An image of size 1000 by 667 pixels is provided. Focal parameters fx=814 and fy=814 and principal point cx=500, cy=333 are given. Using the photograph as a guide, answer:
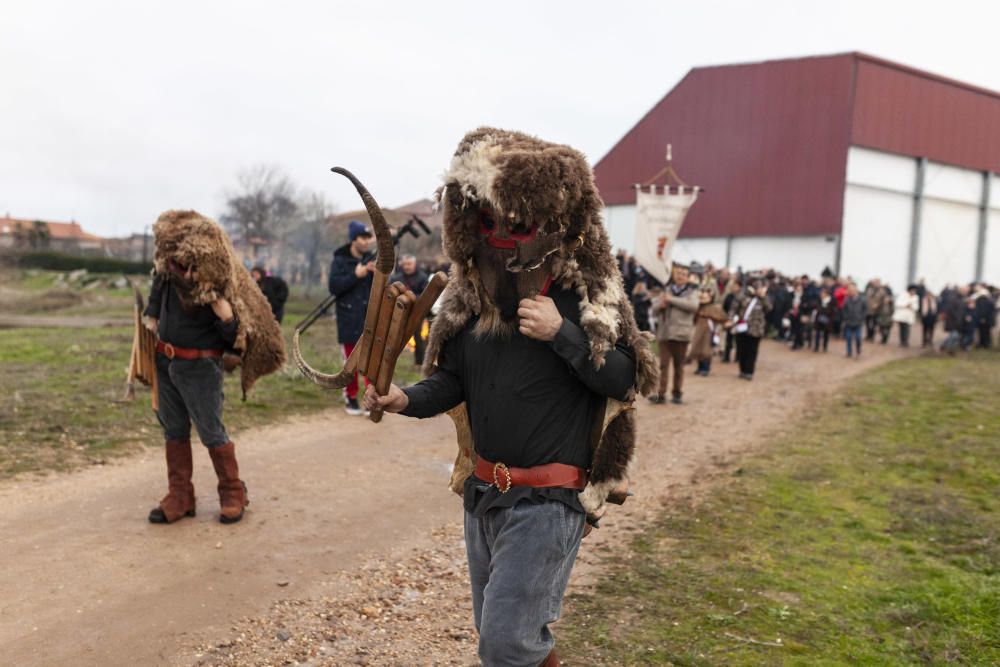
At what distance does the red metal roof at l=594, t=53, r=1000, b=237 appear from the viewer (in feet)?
94.9

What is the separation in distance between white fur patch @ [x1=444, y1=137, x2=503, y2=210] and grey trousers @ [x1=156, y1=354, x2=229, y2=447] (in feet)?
10.5

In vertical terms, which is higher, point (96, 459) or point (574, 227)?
point (574, 227)

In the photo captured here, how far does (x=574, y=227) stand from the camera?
3.04 meters

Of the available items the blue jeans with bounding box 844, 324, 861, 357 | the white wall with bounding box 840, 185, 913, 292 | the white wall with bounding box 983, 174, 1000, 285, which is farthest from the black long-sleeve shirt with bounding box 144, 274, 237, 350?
the white wall with bounding box 983, 174, 1000, 285

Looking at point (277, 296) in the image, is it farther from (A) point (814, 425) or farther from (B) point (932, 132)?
(B) point (932, 132)

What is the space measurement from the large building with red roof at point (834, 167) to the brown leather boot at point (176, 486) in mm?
27209

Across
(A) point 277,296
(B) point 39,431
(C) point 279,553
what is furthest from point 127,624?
(A) point 277,296

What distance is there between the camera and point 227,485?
5.74 meters

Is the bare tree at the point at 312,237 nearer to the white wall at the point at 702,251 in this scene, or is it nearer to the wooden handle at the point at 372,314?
the white wall at the point at 702,251

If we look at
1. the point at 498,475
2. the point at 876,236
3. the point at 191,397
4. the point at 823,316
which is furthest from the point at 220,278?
the point at 876,236

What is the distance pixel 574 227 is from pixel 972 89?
1420 inches

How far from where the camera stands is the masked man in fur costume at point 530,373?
9.30ft

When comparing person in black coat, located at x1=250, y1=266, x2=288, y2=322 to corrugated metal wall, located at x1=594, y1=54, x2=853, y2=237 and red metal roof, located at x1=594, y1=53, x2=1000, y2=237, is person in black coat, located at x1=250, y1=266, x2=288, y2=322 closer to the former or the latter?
red metal roof, located at x1=594, y1=53, x2=1000, y2=237

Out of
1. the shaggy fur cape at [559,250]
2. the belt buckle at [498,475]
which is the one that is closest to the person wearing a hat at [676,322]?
the shaggy fur cape at [559,250]
